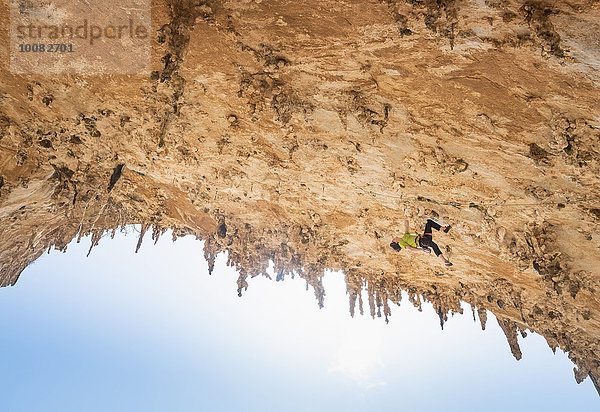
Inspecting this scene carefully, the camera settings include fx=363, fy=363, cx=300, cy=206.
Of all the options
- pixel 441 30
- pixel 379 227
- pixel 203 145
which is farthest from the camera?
pixel 379 227

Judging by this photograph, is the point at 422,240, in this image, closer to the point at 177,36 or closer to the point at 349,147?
the point at 349,147

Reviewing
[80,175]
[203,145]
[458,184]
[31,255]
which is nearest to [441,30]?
[458,184]

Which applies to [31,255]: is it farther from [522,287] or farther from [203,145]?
[522,287]

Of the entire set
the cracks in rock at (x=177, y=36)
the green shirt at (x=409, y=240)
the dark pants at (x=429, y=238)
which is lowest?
the green shirt at (x=409, y=240)

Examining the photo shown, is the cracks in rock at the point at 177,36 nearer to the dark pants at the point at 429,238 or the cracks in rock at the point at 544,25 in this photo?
the cracks in rock at the point at 544,25

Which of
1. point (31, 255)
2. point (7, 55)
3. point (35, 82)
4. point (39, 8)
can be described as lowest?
point (31, 255)

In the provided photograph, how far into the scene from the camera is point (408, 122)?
21.2 ft

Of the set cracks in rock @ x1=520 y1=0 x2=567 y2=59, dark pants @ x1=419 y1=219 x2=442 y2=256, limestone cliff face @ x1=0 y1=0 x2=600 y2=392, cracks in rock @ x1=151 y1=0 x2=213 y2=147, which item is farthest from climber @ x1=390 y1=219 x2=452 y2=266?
cracks in rock @ x1=151 y1=0 x2=213 y2=147

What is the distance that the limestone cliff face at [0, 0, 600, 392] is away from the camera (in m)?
5.22

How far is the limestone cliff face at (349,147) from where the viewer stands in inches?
206

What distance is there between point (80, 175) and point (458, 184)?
855cm

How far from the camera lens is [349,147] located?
725 cm

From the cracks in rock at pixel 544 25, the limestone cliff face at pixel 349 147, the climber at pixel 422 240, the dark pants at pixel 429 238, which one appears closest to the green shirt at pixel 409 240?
the climber at pixel 422 240

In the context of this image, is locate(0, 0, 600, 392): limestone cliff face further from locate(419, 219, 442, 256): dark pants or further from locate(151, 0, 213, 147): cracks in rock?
locate(419, 219, 442, 256): dark pants
